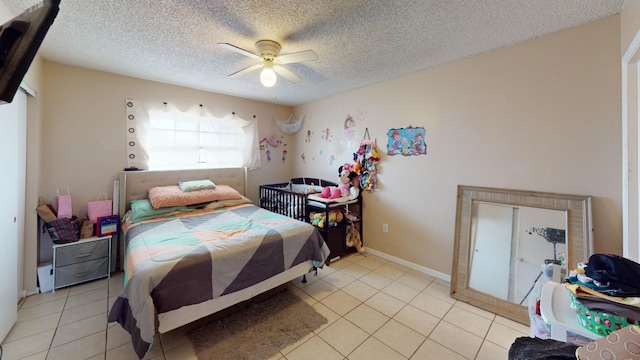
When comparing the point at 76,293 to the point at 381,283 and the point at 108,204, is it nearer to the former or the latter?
the point at 108,204

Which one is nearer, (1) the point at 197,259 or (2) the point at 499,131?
(1) the point at 197,259

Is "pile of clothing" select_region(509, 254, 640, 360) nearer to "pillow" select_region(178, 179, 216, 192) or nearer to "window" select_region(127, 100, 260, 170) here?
"pillow" select_region(178, 179, 216, 192)

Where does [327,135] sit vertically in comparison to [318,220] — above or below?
above

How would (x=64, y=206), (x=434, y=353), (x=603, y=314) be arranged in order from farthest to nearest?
(x=64, y=206), (x=434, y=353), (x=603, y=314)

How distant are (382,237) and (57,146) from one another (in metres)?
4.01

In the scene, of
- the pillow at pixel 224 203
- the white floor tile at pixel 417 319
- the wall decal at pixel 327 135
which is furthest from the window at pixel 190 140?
the white floor tile at pixel 417 319

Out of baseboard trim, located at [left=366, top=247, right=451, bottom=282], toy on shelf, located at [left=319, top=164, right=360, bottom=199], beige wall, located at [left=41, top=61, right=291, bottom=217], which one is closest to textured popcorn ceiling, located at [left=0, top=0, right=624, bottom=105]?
beige wall, located at [left=41, top=61, right=291, bottom=217]

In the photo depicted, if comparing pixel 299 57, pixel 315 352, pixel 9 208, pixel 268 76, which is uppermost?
pixel 299 57

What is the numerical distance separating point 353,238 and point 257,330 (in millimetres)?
1885

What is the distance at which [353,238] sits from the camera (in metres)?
3.49

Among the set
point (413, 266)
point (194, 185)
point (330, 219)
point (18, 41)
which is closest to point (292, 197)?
point (330, 219)

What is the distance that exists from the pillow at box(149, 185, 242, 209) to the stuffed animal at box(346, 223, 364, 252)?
1696 mm

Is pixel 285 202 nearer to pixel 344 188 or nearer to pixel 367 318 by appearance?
pixel 344 188

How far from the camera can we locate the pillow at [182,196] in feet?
9.26
